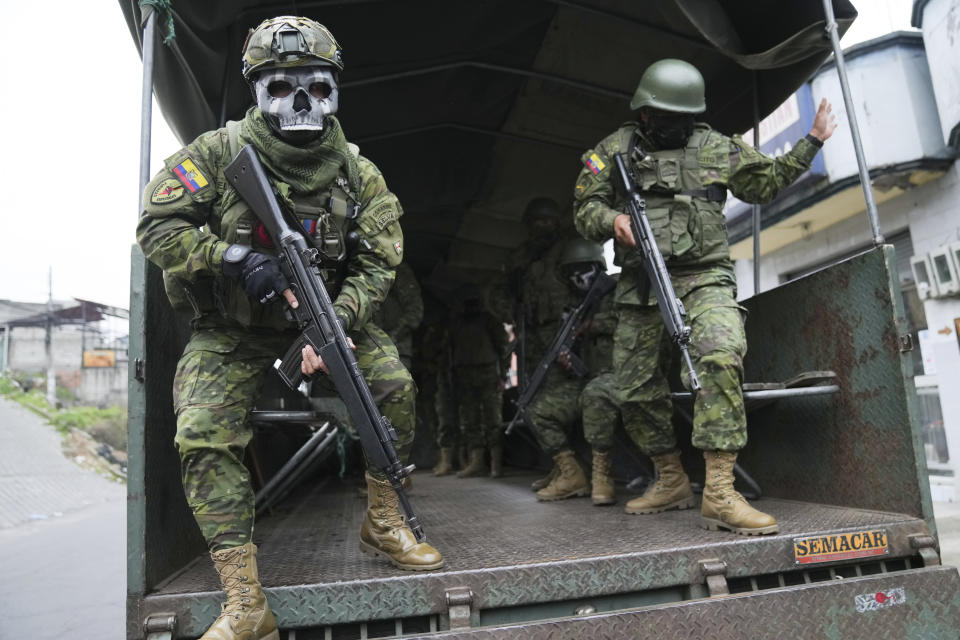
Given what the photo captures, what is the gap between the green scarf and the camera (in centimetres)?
235

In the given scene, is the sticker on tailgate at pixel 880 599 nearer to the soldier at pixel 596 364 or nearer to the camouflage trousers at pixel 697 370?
the camouflage trousers at pixel 697 370

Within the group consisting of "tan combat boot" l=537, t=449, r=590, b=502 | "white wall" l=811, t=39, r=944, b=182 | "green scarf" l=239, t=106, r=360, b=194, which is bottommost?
"tan combat boot" l=537, t=449, r=590, b=502

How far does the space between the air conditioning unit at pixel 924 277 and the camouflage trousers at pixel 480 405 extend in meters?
5.02

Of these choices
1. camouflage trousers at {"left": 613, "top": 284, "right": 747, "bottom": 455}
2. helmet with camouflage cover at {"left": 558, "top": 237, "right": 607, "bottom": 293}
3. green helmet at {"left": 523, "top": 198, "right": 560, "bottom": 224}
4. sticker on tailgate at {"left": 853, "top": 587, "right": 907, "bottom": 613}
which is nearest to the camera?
sticker on tailgate at {"left": 853, "top": 587, "right": 907, "bottom": 613}

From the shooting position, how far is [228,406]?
7.25 ft

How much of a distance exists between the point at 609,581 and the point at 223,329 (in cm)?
144

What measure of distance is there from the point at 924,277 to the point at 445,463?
19.0ft

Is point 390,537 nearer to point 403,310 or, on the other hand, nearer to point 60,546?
point 403,310

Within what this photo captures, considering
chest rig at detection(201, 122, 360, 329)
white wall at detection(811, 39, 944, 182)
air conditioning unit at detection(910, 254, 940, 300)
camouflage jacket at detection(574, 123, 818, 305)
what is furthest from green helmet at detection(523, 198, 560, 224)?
air conditioning unit at detection(910, 254, 940, 300)

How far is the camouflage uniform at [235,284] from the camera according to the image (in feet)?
6.84

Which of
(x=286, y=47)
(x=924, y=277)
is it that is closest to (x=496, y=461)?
(x=286, y=47)

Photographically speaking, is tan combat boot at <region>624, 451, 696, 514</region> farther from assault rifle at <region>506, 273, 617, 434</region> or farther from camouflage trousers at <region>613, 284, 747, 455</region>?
assault rifle at <region>506, 273, 617, 434</region>

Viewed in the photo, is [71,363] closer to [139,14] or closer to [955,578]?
[139,14]

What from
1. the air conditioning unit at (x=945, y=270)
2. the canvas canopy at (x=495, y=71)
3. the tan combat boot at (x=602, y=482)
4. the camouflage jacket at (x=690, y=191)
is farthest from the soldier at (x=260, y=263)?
the air conditioning unit at (x=945, y=270)
